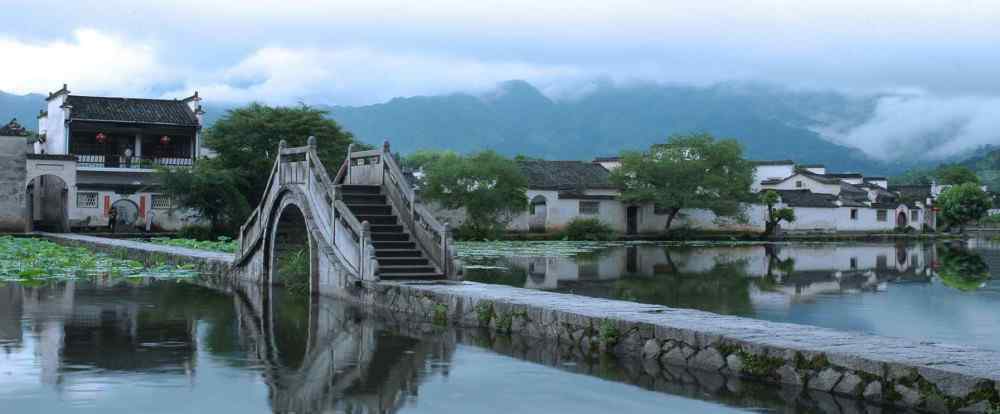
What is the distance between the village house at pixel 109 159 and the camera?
155 feet

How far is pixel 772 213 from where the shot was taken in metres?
63.2

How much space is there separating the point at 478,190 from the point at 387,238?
3362 cm

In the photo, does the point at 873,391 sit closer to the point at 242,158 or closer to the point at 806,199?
the point at 242,158

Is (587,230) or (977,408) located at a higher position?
(587,230)

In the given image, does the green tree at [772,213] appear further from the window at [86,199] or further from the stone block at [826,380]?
the stone block at [826,380]

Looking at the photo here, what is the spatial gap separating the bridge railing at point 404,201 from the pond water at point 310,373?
2356mm

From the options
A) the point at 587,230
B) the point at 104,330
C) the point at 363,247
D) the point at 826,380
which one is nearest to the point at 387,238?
the point at 363,247

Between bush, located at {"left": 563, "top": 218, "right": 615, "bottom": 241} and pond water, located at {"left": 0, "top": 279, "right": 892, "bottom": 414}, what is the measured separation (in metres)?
39.6

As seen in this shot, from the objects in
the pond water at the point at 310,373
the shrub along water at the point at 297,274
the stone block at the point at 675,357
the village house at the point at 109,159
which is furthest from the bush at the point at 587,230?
the stone block at the point at 675,357

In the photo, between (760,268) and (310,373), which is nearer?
(310,373)

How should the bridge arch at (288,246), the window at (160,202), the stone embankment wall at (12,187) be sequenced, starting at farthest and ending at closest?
1. the window at (160,202)
2. the stone embankment wall at (12,187)
3. the bridge arch at (288,246)

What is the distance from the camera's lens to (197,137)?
176 ft

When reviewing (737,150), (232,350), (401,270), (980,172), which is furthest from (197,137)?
(980,172)

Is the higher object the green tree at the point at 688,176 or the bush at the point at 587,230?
the green tree at the point at 688,176
